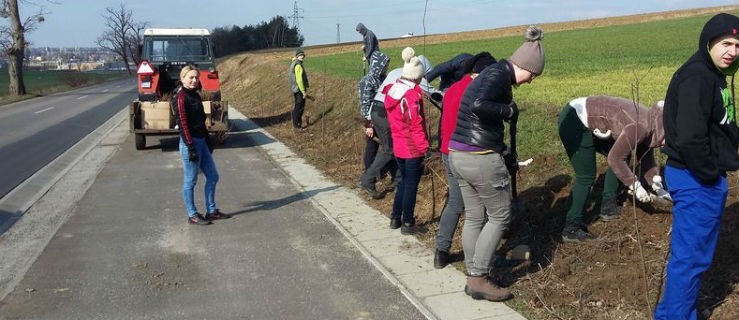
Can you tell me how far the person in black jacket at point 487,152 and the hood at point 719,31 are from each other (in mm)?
1037

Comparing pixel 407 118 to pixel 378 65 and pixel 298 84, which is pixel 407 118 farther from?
pixel 298 84

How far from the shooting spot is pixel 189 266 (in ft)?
18.5

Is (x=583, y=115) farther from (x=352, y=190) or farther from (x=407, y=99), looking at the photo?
(x=352, y=190)

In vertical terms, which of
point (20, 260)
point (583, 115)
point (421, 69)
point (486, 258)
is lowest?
point (20, 260)

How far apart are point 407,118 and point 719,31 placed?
3.03 meters

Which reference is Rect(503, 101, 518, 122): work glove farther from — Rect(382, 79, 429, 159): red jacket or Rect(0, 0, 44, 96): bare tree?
Rect(0, 0, 44, 96): bare tree

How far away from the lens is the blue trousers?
3525mm

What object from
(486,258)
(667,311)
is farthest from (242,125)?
(667,311)

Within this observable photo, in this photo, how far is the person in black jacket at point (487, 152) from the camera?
429cm

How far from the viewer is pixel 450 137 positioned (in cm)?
475

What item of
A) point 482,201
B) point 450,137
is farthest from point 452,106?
point 482,201

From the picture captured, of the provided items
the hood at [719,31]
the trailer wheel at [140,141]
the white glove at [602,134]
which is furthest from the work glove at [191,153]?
the trailer wheel at [140,141]

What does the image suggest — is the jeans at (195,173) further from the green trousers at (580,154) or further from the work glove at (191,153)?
the green trousers at (580,154)

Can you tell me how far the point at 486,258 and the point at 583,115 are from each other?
1.59 meters
